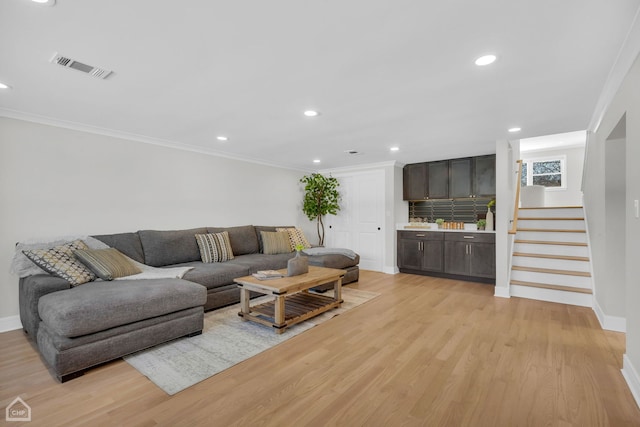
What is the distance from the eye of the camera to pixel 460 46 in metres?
1.85

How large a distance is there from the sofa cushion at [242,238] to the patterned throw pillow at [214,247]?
27 centimetres

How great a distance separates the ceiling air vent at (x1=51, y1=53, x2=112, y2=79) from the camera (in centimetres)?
205

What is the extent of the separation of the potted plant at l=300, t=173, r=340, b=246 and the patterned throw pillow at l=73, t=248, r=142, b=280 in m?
3.81

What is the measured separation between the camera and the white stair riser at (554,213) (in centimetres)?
511

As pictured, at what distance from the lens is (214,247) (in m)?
4.38

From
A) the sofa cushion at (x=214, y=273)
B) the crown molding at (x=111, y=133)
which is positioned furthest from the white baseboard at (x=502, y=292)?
A: the crown molding at (x=111, y=133)

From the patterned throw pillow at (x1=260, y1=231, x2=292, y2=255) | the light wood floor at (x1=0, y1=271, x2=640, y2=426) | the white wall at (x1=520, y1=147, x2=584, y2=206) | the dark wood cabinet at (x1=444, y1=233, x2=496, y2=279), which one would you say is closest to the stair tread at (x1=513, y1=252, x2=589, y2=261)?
the dark wood cabinet at (x1=444, y1=233, x2=496, y2=279)

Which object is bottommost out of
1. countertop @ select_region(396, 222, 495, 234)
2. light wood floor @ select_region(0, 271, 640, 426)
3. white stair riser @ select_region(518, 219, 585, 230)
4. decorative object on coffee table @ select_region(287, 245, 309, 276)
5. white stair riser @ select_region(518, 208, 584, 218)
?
light wood floor @ select_region(0, 271, 640, 426)

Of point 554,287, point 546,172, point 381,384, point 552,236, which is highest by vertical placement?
point 546,172

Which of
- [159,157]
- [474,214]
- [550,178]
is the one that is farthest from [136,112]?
[550,178]

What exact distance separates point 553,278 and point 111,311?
537 centimetres

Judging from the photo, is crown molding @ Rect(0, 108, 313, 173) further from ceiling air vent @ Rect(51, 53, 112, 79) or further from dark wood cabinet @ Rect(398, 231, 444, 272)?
dark wood cabinet @ Rect(398, 231, 444, 272)

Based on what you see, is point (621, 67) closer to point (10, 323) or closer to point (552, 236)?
point (552, 236)

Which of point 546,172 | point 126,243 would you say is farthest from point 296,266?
point 546,172
